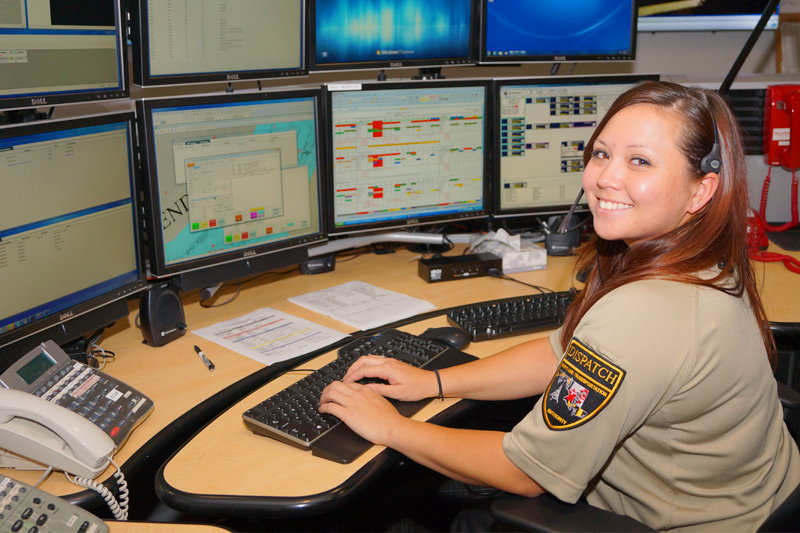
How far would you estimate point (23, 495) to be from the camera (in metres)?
0.85

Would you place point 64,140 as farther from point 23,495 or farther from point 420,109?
point 420,109

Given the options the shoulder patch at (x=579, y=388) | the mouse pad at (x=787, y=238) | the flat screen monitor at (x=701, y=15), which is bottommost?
the shoulder patch at (x=579, y=388)

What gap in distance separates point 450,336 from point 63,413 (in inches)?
29.5

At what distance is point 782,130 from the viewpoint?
6.94ft

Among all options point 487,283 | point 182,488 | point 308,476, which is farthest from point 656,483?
point 487,283

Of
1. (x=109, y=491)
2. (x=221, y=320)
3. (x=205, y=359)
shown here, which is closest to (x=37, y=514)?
(x=109, y=491)

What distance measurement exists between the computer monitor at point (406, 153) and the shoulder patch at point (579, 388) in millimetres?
988

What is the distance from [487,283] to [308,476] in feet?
3.14

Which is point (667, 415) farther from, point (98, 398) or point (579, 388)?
point (98, 398)

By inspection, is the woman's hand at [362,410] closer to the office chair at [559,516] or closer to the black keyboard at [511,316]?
the office chair at [559,516]

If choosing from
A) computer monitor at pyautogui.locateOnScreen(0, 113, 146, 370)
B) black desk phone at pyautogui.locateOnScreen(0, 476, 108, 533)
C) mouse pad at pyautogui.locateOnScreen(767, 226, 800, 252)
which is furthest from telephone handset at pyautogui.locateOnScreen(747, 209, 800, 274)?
black desk phone at pyautogui.locateOnScreen(0, 476, 108, 533)

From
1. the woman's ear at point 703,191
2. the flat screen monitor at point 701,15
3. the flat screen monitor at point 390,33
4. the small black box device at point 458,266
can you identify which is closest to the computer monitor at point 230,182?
the flat screen monitor at point 390,33

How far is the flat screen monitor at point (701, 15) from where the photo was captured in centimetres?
271

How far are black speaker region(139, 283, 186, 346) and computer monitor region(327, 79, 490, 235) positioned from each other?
483 mm
